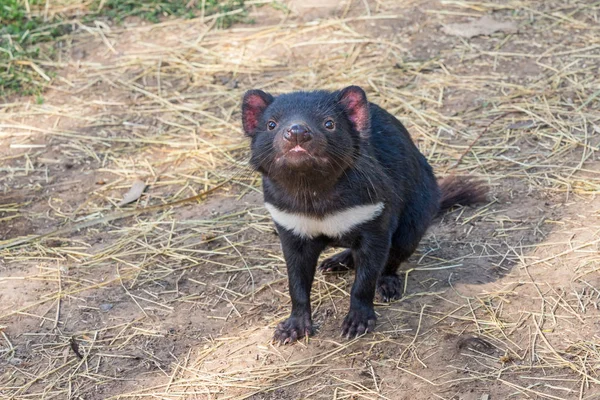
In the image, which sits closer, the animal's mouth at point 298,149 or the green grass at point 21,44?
the animal's mouth at point 298,149

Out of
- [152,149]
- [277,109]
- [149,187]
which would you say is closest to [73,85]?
[152,149]

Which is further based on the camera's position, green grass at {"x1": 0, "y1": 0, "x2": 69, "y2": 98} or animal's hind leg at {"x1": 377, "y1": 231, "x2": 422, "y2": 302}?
green grass at {"x1": 0, "y1": 0, "x2": 69, "y2": 98}

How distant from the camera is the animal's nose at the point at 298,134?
3611 millimetres

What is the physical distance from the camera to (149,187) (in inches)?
225

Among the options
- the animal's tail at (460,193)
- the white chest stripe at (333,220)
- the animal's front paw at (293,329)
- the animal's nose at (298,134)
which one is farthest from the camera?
the animal's tail at (460,193)

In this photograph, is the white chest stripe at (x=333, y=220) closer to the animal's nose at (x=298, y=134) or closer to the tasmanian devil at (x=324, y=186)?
the tasmanian devil at (x=324, y=186)

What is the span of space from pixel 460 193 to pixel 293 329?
1.50 meters

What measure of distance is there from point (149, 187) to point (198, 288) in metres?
1.31

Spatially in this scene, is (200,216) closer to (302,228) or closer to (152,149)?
(152,149)

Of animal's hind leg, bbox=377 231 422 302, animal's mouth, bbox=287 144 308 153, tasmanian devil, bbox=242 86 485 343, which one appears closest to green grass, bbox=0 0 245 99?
tasmanian devil, bbox=242 86 485 343

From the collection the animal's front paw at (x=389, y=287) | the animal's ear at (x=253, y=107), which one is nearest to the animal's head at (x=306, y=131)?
the animal's ear at (x=253, y=107)

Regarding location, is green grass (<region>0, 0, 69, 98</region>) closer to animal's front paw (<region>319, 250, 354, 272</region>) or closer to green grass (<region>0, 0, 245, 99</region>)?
green grass (<region>0, 0, 245, 99</region>)

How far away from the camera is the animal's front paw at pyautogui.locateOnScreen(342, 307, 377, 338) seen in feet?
13.3

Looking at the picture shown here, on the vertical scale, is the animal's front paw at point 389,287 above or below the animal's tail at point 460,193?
below
